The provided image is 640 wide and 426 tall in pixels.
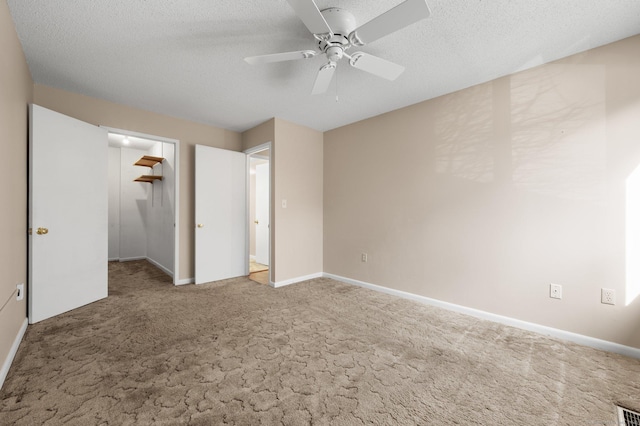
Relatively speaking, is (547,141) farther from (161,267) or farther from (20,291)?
(161,267)

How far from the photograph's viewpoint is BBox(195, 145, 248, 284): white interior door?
13.1 ft

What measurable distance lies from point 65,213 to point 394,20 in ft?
11.9

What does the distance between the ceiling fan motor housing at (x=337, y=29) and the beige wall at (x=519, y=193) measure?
1.74m

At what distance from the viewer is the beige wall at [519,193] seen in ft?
7.07

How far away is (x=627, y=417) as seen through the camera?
4.77 ft

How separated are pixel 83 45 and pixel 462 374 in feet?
12.9

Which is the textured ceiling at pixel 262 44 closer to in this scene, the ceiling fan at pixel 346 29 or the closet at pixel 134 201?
the ceiling fan at pixel 346 29

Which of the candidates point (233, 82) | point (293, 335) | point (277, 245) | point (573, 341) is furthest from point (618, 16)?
point (277, 245)

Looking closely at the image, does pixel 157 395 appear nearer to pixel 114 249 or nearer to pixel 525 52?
A: pixel 525 52

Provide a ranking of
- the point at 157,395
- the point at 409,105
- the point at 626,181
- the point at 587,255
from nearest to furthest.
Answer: the point at 157,395
the point at 626,181
the point at 587,255
the point at 409,105

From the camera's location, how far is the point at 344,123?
164 inches

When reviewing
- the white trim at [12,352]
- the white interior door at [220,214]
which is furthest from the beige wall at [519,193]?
the white trim at [12,352]

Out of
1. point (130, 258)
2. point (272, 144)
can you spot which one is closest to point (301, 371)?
point (272, 144)

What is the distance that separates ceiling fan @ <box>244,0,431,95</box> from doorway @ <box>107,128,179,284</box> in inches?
167
